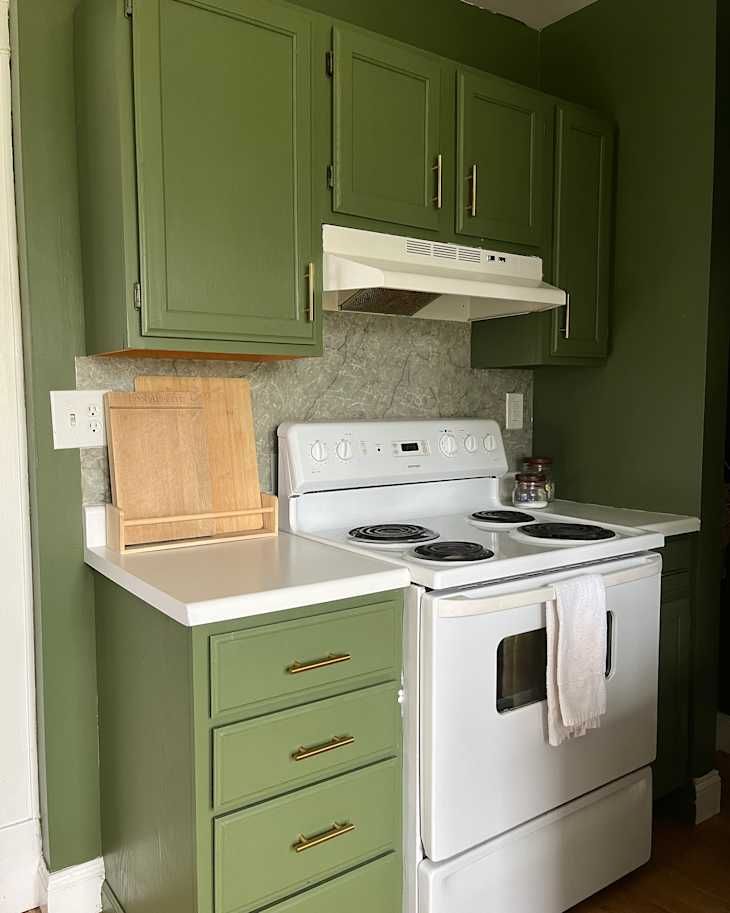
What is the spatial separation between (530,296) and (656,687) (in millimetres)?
1142

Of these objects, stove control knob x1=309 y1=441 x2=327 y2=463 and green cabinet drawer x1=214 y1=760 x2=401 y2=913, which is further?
stove control knob x1=309 y1=441 x2=327 y2=463

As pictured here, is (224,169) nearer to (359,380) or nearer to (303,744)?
(359,380)

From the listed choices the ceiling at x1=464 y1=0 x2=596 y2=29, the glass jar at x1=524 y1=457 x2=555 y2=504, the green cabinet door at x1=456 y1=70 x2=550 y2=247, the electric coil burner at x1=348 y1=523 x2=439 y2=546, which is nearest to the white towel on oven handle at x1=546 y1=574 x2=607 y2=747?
the electric coil burner at x1=348 y1=523 x2=439 y2=546

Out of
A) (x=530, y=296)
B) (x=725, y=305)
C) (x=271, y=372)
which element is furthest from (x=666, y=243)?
(x=271, y=372)

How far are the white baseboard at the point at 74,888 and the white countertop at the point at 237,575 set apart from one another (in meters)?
0.81

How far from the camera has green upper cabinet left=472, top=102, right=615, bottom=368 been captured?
7.82 feet

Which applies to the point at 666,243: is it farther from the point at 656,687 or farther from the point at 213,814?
the point at 213,814

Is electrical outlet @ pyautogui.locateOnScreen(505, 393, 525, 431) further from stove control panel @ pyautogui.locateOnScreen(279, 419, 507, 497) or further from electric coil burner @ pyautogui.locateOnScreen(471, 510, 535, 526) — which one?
electric coil burner @ pyautogui.locateOnScreen(471, 510, 535, 526)

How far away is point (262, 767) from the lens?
1506 millimetres

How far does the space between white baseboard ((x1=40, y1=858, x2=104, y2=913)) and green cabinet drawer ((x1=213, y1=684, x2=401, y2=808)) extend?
2.65 feet

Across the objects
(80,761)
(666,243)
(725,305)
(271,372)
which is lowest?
(80,761)

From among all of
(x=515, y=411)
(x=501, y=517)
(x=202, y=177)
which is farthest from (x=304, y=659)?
(x=515, y=411)

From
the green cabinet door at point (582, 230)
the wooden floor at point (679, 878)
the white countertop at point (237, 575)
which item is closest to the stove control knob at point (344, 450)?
the white countertop at point (237, 575)

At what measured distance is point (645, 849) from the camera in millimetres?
2143
